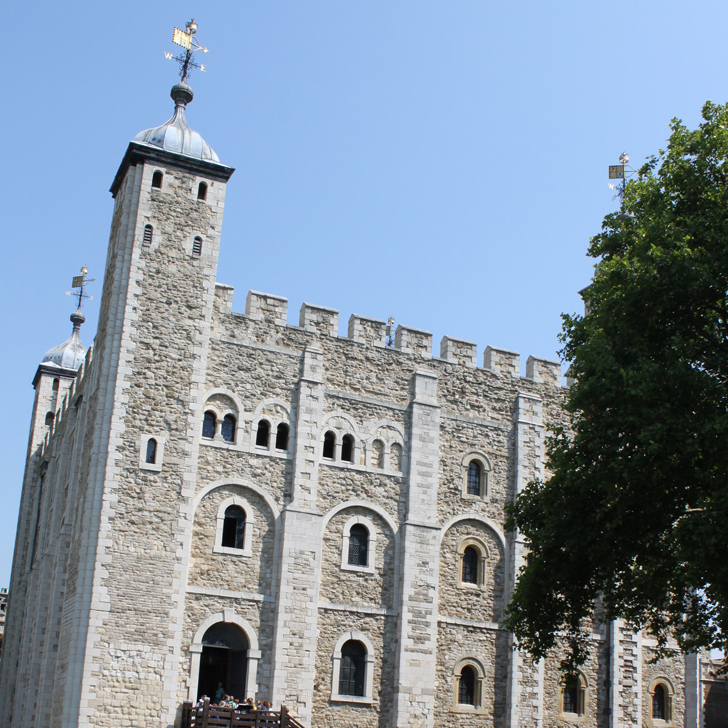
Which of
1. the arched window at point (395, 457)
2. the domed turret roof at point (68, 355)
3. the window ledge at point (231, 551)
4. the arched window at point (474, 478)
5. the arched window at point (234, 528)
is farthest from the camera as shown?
the domed turret roof at point (68, 355)

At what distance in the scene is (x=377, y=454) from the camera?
26797 mm

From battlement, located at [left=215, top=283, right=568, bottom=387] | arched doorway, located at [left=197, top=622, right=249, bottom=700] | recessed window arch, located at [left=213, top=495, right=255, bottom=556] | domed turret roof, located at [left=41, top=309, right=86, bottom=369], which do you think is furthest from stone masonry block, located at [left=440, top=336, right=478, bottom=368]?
domed turret roof, located at [left=41, top=309, right=86, bottom=369]

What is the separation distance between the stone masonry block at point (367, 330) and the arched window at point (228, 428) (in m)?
4.40

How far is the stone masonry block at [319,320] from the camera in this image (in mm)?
26891

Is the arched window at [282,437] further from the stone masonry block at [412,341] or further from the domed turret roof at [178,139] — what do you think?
the domed turret roof at [178,139]

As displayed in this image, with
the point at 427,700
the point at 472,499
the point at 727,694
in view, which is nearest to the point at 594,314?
the point at 472,499

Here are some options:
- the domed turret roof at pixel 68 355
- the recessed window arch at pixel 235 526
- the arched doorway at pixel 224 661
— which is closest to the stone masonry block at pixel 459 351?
the recessed window arch at pixel 235 526

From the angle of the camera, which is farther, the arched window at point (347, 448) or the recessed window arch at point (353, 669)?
the arched window at point (347, 448)

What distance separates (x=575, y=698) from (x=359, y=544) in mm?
7898

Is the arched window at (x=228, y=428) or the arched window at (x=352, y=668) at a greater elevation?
the arched window at (x=228, y=428)

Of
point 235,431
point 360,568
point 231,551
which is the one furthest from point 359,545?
point 235,431

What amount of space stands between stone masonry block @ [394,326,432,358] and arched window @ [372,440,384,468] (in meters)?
2.97

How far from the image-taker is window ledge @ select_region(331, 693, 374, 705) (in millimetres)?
24281

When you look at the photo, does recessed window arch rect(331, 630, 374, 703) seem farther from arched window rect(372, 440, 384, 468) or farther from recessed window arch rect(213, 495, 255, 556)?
arched window rect(372, 440, 384, 468)
